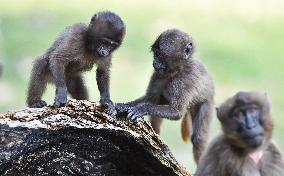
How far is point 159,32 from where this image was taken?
60.0 feet

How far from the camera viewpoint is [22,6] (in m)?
19.8

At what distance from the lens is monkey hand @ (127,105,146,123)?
8.84m

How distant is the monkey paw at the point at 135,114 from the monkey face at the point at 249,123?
3.96 ft

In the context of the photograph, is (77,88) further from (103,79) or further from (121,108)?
(121,108)

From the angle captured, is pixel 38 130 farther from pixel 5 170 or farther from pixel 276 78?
pixel 276 78

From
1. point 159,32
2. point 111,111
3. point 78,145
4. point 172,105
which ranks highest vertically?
point 159,32

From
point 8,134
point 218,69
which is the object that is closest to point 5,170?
point 8,134

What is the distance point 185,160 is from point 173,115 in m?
4.79

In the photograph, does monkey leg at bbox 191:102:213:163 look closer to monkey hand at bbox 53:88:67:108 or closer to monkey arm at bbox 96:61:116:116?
monkey arm at bbox 96:61:116:116

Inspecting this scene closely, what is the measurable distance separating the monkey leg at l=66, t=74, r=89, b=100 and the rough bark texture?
1.33 meters

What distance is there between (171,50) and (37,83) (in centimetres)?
148

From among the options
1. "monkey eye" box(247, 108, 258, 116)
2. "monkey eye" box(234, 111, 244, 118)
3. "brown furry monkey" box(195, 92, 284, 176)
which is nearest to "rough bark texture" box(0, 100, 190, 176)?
"brown furry monkey" box(195, 92, 284, 176)

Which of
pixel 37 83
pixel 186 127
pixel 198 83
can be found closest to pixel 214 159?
pixel 198 83

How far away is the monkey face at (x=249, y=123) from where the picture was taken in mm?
7844
